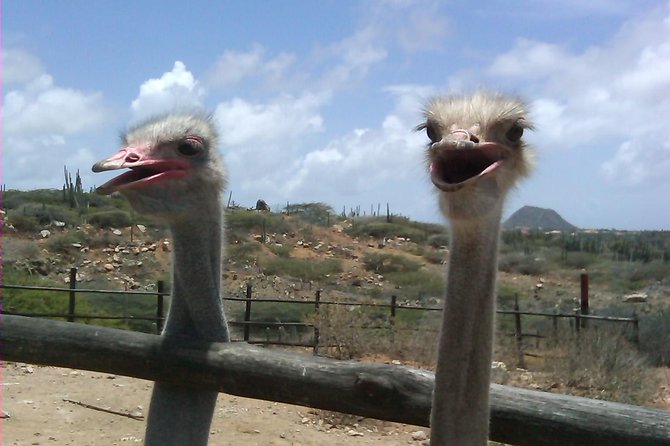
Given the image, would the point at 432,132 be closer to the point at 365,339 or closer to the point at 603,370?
the point at 603,370

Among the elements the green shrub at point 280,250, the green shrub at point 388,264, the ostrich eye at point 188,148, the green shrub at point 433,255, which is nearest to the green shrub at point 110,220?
the green shrub at point 280,250

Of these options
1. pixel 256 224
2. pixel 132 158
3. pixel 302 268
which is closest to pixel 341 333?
pixel 132 158

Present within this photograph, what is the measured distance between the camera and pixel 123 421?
684 cm

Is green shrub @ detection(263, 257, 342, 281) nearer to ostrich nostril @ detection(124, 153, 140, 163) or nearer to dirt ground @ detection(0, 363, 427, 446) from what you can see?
dirt ground @ detection(0, 363, 427, 446)

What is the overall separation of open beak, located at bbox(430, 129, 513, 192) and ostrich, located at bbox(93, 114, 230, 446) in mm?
844

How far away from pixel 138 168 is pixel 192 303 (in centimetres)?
43

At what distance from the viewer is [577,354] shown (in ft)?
28.8

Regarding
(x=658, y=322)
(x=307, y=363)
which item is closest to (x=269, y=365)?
(x=307, y=363)

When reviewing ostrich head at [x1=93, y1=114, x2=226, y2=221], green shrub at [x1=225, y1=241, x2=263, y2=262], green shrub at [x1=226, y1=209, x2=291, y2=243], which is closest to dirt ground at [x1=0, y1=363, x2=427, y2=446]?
ostrich head at [x1=93, y1=114, x2=226, y2=221]

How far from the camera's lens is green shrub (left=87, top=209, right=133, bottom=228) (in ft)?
87.2

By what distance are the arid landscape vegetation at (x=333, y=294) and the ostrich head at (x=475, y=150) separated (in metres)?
0.31

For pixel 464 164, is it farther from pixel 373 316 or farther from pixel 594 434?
pixel 373 316

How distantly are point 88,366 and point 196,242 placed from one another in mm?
807

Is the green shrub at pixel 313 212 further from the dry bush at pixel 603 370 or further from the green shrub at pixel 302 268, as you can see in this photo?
the dry bush at pixel 603 370
